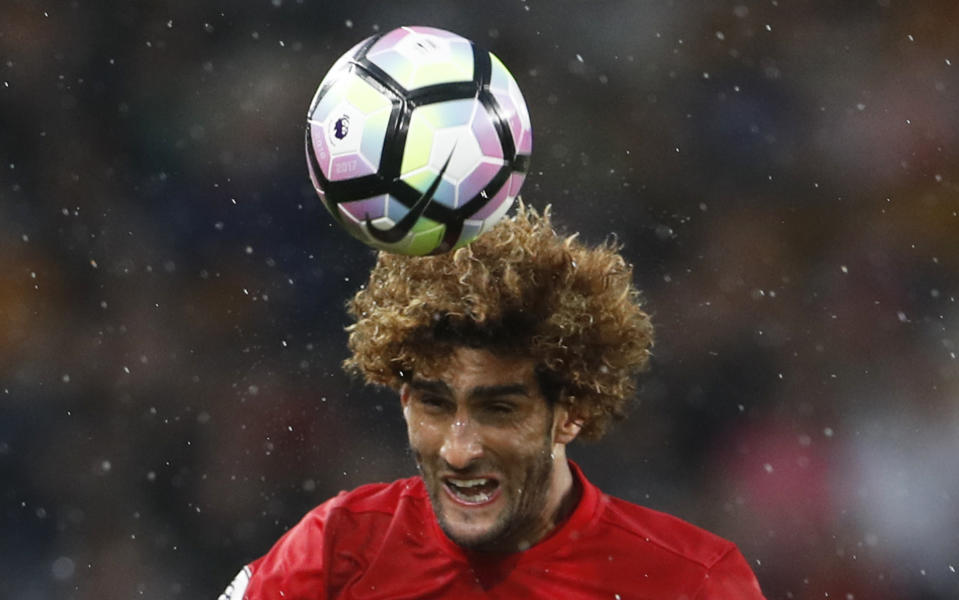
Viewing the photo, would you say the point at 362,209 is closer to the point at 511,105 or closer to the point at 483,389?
the point at 511,105

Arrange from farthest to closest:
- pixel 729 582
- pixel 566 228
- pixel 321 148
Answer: pixel 566 228 < pixel 729 582 < pixel 321 148

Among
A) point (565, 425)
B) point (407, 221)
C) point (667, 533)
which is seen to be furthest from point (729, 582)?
point (407, 221)

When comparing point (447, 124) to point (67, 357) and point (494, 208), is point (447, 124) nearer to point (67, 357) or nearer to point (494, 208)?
point (494, 208)

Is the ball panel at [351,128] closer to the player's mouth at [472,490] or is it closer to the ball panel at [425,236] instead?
the ball panel at [425,236]

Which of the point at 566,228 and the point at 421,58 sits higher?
the point at 421,58

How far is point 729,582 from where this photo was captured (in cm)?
351

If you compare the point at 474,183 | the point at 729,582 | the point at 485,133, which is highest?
the point at 485,133

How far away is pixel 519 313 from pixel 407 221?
1.44 ft

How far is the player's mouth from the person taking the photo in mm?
3389

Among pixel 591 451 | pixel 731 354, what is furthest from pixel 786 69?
pixel 591 451

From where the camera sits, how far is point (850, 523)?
547 centimetres

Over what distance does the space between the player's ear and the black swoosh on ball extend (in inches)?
27.6

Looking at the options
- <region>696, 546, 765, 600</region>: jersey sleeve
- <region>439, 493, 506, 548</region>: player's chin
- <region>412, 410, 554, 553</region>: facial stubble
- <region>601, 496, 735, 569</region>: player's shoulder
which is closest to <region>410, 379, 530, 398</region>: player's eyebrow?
<region>412, 410, 554, 553</region>: facial stubble

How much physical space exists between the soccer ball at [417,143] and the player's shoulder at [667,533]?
98 centimetres
